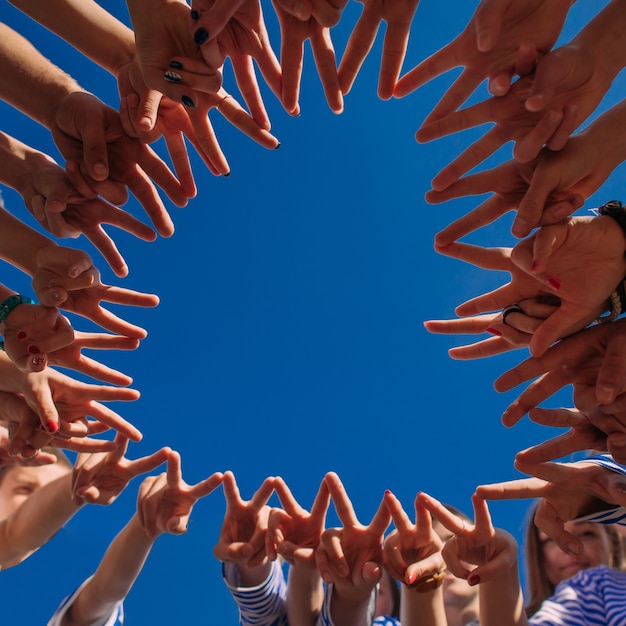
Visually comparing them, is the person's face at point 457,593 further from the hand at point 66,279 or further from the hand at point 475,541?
the hand at point 66,279

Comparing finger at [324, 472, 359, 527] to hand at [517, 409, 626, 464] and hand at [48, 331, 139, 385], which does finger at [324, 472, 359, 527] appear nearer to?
hand at [517, 409, 626, 464]

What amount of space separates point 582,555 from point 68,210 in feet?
9.59

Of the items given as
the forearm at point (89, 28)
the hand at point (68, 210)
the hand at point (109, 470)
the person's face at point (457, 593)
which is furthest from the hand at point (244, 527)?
the forearm at point (89, 28)

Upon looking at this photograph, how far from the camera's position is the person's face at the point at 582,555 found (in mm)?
2539

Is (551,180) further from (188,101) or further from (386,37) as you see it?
(188,101)

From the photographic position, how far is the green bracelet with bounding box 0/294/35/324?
6.13ft

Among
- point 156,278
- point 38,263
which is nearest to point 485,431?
point 156,278

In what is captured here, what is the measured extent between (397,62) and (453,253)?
0.66m

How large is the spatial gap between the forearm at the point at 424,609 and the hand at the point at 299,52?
1.83 metres

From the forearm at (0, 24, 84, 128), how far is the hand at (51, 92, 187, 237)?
9 centimetres

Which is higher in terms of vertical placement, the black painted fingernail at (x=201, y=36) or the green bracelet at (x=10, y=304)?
the black painted fingernail at (x=201, y=36)

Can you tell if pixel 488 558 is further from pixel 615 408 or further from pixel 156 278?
pixel 156 278

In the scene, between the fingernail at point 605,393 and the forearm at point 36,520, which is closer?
the fingernail at point 605,393

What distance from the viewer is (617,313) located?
1.59 m
